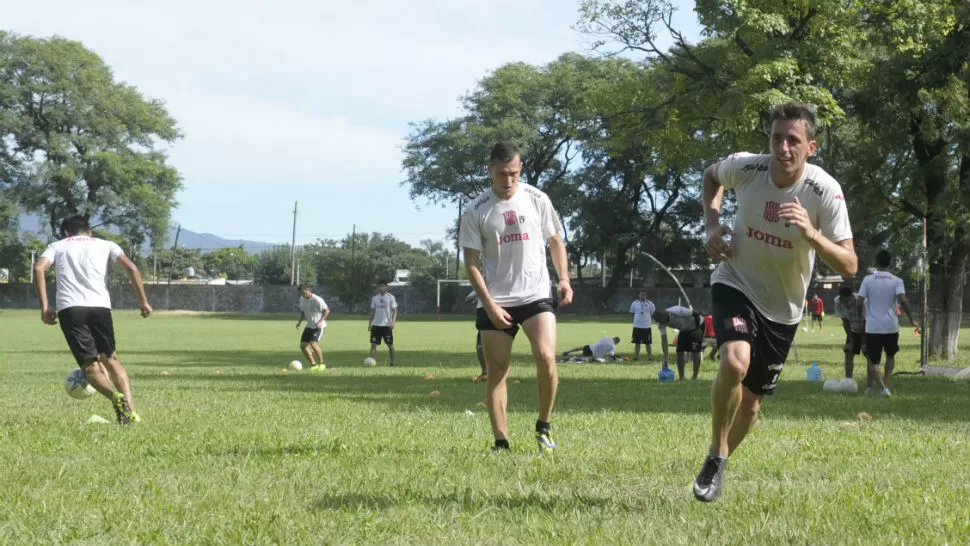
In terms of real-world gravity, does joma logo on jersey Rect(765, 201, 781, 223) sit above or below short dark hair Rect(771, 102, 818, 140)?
below

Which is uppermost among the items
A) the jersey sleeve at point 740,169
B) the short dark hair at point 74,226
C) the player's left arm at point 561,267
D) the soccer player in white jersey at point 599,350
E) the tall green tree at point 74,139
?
the tall green tree at point 74,139

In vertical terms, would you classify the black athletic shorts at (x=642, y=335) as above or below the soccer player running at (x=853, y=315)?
below

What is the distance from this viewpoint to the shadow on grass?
216 inches

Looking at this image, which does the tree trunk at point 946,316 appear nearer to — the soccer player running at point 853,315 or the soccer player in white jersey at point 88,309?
the soccer player running at point 853,315

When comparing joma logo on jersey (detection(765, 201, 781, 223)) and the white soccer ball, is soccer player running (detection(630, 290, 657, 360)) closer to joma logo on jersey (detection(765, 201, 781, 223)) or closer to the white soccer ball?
the white soccer ball

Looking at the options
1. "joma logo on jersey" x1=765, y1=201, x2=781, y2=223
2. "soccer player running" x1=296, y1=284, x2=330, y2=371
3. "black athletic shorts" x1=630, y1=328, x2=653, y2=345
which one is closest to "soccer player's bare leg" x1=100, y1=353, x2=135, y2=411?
"joma logo on jersey" x1=765, y1=201, x2=781, y2=223

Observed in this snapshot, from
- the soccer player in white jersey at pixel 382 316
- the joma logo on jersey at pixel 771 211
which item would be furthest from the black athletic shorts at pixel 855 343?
the joma logo on jersey at pixel 771 211

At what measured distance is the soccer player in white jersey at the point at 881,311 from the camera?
46.7 feet

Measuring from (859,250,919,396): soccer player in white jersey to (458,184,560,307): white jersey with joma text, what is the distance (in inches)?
324

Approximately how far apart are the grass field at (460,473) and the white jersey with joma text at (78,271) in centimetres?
112

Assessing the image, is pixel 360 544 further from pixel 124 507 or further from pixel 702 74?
pixel 702 74

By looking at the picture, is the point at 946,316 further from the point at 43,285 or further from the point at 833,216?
the point at 833,216

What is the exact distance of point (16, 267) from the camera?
7481 cm

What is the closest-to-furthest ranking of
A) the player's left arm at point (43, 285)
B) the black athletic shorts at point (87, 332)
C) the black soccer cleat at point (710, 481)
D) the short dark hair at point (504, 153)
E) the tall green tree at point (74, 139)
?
the black soccer cleat at point (710, 481) < the short dark hair at point (504, 153) < the player's left arm at point (43, 285) < the black athletic shorts at point (87, 332) < the tall green tree at point (74, 139)
